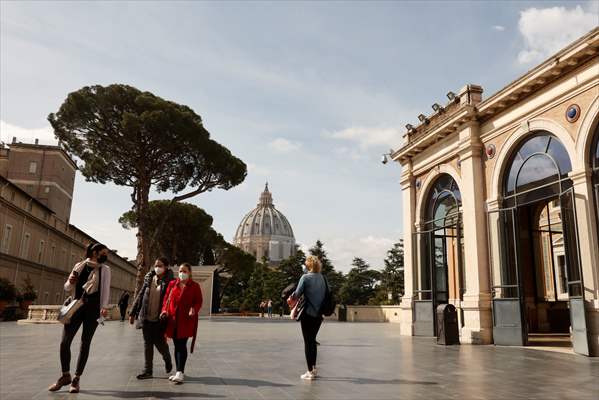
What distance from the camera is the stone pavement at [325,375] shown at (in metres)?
5.32

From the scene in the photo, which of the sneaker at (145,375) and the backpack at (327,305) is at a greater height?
the backpack at (327,305)

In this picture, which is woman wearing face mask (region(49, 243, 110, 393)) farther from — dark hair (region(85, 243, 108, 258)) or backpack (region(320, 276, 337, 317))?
backpack (region(320, 276, 337, 317))

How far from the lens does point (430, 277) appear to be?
1559 centimetres

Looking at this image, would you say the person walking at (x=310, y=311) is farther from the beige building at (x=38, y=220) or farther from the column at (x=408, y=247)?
the beige building at (x=38, y=220)

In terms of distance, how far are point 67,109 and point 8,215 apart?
847 centimetres

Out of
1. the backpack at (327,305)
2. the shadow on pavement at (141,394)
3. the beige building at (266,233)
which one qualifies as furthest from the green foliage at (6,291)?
the beige building at (266,233)

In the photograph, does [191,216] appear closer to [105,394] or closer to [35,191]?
[35,191]

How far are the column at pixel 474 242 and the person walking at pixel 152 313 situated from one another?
9.35 metres

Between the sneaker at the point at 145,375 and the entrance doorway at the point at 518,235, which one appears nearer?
the sneaker at the point at 145,375

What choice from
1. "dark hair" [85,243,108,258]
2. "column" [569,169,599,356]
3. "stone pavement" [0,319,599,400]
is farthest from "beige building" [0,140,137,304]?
"column" [569,169,599,356]

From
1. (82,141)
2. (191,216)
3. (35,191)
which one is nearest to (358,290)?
(191,216)

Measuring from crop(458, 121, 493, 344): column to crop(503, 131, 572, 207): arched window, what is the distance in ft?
2.87

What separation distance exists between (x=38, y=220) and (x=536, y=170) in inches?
1338

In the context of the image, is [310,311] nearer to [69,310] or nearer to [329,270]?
[69,310]
